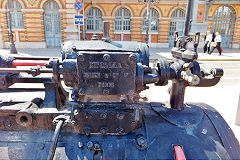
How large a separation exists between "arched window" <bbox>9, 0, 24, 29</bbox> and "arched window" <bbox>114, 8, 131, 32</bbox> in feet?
25.4

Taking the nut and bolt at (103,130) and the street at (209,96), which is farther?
the street at (209,96)

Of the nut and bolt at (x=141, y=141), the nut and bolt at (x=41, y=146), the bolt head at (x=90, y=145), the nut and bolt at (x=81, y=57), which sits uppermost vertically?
the nut and bolt at (x=81, y=57)

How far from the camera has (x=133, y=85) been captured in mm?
1367

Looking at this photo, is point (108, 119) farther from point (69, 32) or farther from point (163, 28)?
point (163, 28)

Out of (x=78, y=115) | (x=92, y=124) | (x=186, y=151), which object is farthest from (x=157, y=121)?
(x=78, y=115)

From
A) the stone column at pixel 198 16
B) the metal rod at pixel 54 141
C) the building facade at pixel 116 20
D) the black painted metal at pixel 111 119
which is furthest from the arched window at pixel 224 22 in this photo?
the metal rod at pixel 54 141

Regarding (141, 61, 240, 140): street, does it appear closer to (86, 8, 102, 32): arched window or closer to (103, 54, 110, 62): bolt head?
(103, 54, 110, 62): bolt head

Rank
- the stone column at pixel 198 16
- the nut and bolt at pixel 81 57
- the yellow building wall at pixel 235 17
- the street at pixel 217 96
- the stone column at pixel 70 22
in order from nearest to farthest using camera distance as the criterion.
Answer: the nut and bolt at pixel 81 57 < the street at pixel 217 96 < the stone column at pixel 70 22 < the stone column at pixel 198 16 < the yellow building wall at pixel 235 17

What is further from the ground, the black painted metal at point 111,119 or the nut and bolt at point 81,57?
the nut and bolt at point 81,57

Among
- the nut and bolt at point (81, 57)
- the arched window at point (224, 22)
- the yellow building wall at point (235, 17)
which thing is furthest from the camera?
the arched window at point (224, 22)

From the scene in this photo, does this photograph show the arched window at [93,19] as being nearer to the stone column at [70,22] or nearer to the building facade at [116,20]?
the building facade at [116,20]

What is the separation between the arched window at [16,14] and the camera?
14.9 meters

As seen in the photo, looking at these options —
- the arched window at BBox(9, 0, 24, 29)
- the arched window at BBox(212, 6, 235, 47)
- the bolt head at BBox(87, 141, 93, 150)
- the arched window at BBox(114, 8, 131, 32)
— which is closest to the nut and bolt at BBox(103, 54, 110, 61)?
the bolt head at BBox(87, 141, 93, 150)

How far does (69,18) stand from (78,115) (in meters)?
14.8
